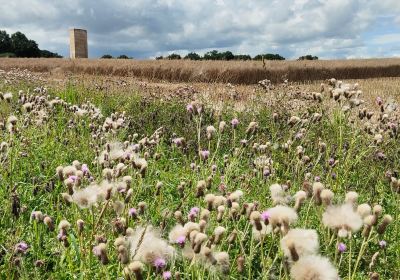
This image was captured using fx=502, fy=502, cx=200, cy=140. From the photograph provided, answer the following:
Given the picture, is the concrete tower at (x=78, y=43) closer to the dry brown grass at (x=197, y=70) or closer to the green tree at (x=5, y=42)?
the dry brown grass at (x=197, y=70)

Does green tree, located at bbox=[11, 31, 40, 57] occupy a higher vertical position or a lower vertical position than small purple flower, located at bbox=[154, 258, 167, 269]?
higher

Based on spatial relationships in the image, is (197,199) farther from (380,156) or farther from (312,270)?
(312,270)

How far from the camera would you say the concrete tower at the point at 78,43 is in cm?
3559

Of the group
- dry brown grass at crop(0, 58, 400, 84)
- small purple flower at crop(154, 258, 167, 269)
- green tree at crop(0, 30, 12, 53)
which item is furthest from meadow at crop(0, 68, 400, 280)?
green tree at crop(0, 30, 12, 53)

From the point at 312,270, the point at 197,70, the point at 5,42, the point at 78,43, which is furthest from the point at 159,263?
the point at 5,42

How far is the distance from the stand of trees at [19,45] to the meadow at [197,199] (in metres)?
59.6

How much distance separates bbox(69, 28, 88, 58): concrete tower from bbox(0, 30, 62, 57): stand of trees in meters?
28.9

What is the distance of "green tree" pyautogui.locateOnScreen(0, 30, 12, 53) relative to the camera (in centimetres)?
6531

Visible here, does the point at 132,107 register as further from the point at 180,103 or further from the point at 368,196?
the point at 368,196

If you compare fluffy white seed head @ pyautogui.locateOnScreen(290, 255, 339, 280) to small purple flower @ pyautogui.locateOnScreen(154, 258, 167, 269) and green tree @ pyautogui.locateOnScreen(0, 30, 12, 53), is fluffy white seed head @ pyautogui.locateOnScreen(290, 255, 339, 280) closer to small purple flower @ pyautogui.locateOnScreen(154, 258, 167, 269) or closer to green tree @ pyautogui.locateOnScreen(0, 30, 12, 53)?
small purple flower @ pyautogui.locateOnScreen(154, 258, 167, 269)

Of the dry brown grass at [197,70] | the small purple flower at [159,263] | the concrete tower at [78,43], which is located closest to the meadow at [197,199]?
the small purple flower at [159,263]

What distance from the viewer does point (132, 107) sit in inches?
359

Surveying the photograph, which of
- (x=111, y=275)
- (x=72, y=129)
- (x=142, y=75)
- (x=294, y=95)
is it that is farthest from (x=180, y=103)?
(x=142, y=75)

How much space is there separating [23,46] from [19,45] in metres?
0.78
